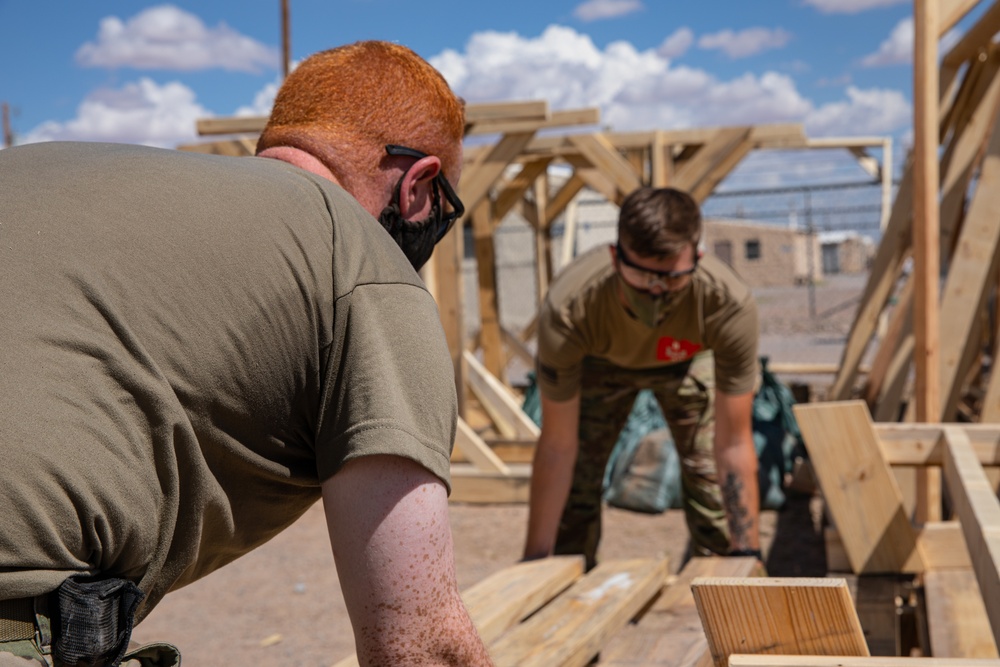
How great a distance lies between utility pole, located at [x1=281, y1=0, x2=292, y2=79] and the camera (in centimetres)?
1714

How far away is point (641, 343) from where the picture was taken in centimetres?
393

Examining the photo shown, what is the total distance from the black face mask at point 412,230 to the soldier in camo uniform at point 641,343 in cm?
167

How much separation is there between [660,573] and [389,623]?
2151 millimetres

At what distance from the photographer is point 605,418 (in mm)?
4305

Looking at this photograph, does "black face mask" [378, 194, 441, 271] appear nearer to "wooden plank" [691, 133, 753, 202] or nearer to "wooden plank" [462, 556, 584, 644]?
"wooden plank" [462, 556, 584, 644]

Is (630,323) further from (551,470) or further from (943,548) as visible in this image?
(943,548)

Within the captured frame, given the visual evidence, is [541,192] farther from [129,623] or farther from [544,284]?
[129,623]

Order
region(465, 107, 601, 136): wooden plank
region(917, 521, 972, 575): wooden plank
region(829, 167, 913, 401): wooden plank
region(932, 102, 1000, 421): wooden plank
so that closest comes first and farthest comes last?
region(917, 521, 972, 575): wooden plank < region(932, 102, 1000, 421): wooden plank < region(829, 167, 913, 401): wooden plank < region(465, 107, 601, 136): wooden plank

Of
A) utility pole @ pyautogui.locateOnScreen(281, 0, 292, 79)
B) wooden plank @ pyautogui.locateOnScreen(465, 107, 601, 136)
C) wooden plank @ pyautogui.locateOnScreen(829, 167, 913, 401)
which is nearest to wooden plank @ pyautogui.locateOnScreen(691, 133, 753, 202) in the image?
wooden plank @ pyautogui.locateOnScreen(465, 107, 601, 136)

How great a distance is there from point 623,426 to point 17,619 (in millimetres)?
3353

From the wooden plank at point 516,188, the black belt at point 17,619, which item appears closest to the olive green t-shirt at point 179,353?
the black belt at point 17,619

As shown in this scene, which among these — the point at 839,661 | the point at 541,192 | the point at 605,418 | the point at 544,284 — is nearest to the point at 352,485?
the point at 839,661

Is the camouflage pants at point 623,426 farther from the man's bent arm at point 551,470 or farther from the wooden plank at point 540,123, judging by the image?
the wooden plank at point 540,123

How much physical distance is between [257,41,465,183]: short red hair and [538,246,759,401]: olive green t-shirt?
2.18 metres
